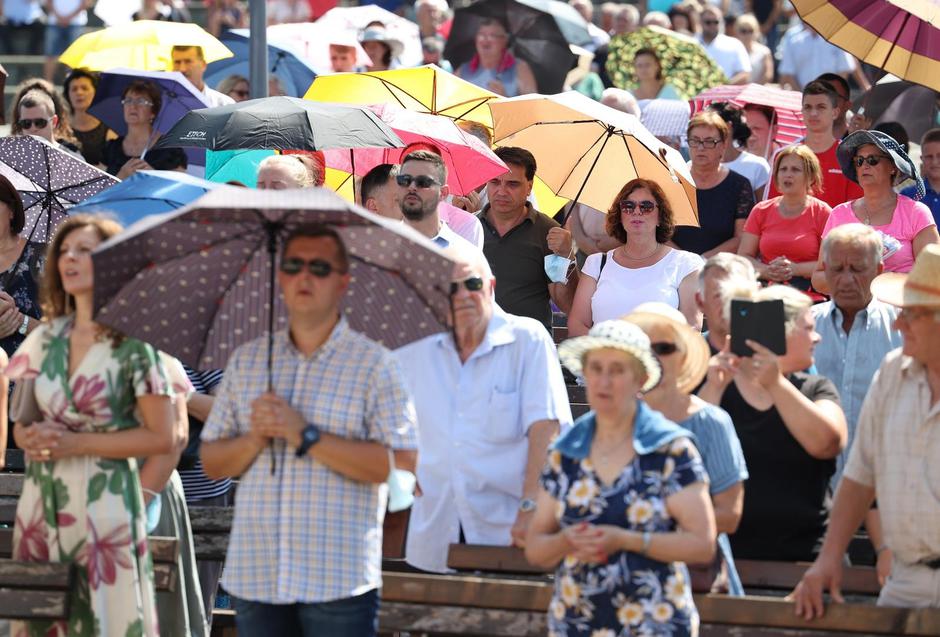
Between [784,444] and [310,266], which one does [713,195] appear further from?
[310,266]

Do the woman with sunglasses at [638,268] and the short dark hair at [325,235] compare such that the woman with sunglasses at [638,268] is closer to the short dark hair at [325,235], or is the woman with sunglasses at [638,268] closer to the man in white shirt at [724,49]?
the short dark hair at [325,235]

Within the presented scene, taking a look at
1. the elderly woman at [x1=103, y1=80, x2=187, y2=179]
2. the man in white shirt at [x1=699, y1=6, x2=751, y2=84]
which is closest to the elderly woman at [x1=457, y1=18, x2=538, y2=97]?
the elderly woman at [x1=103, y1=80, x2=187, y2=179]

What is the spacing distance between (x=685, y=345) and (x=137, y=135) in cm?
685

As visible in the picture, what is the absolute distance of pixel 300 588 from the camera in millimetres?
4988

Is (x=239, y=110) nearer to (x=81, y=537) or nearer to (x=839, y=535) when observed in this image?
(x=81, y=537)

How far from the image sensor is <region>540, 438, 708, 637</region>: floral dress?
498 cm

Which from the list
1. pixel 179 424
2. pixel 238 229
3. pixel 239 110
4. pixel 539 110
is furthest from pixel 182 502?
pixel 539 110

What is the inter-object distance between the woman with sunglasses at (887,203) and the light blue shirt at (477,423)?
308 centimetres

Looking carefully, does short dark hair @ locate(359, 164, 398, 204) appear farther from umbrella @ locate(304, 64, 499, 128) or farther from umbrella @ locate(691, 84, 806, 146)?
umbrella @ locate(691, 84, 806, 146)

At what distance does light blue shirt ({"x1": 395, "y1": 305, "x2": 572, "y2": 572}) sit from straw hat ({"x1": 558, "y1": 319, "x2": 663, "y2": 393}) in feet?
3.75

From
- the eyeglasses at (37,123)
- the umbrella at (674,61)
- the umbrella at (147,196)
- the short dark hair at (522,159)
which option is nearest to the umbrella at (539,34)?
the umbrella at (674,61)

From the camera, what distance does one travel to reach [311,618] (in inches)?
198

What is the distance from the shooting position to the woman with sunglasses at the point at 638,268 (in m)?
8.44

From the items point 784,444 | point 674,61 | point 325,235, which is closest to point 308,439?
point 325,235
